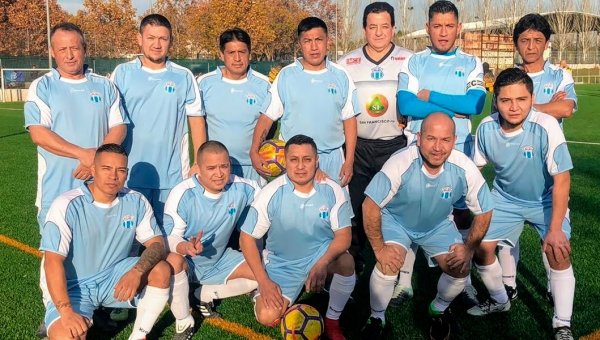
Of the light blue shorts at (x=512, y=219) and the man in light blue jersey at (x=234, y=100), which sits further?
the man in light blue jersey at (x=234, y=100)

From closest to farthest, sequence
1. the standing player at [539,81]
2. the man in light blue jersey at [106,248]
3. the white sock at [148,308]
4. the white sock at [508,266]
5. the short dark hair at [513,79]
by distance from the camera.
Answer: the man in light blue jersey at [106,248], the white sock at [148,308], the short dark hair at [513,79], the standing player at [539,81], the white sock at [508,266]

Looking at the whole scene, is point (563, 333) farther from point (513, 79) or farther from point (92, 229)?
point (92, 229)

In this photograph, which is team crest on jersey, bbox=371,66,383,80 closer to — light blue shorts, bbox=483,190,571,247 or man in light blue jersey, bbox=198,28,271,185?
man in light blue jersey, bbox=198,28,271,185

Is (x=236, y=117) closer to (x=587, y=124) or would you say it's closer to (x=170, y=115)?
(x=170, y=115)

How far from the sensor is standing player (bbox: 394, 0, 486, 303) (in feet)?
14.9

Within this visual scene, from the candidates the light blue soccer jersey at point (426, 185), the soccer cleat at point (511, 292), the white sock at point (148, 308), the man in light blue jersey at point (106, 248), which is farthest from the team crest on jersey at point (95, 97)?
the soccer cleat at point (511, 292)

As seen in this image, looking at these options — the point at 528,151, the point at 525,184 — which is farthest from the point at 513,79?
the point at 525,184

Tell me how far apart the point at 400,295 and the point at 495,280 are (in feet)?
2.63

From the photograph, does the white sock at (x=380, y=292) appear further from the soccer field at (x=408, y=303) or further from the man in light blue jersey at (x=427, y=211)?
the soccer field at (x=408, y=303)

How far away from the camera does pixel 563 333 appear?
3.88 m

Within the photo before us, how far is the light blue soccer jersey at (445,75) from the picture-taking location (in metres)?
4.67

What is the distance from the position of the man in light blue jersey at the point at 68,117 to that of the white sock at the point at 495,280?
2892 millimetres

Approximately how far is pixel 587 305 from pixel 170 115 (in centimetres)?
358

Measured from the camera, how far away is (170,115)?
16.0 ft
